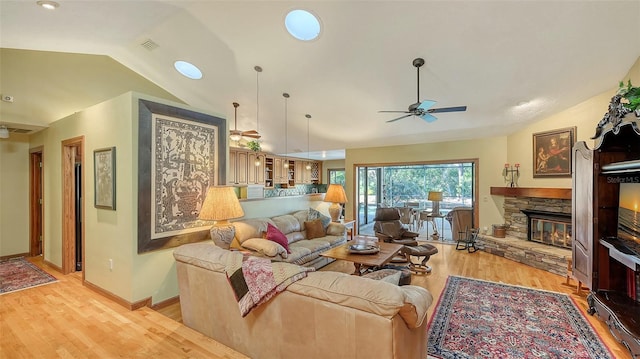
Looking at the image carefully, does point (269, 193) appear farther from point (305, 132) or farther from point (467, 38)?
point (467, 38)

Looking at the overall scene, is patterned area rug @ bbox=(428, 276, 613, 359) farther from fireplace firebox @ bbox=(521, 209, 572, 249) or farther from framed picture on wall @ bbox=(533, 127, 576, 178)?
framed picture on wall @ bbox=(533, 127, 576, 178)

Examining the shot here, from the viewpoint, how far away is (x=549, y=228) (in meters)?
5.00

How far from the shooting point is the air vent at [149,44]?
156 inches

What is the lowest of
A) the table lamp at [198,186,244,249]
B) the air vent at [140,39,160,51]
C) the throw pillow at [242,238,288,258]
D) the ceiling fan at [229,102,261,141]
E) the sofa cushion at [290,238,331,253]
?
the sofa cushion at [290,238,331,253]

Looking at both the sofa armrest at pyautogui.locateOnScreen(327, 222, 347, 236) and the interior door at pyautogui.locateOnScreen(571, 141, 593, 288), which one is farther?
the sofa armrest at pyautogui.locateOnScreen(327, 222, 347, 236)

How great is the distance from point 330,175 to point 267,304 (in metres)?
8.77

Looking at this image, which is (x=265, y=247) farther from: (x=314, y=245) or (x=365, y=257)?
(x=365, y=257)

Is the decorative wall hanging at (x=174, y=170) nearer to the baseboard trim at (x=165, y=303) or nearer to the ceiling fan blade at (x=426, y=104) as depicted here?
the baseboard trim at (x=165, y=303)

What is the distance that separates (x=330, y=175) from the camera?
1059 centimetres

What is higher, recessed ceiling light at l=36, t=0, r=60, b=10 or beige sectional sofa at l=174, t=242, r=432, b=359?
recessed ceiling light at l=36, t=0, r=60, b=10

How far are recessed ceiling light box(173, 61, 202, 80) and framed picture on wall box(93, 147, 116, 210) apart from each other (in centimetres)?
205

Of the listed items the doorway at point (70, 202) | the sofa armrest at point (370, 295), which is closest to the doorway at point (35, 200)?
the doorway at point (70, 202)

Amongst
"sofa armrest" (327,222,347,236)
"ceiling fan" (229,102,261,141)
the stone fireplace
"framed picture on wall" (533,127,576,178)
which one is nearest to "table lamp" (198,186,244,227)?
"ceiling fan" (229,102,261,141)

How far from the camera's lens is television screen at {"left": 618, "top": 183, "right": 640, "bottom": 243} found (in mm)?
2531
